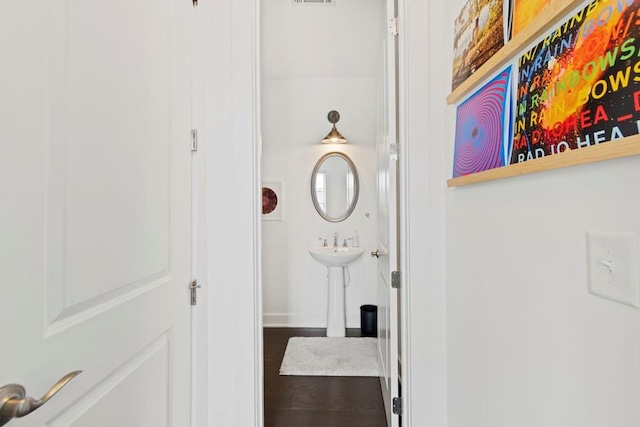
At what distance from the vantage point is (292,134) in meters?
3.34

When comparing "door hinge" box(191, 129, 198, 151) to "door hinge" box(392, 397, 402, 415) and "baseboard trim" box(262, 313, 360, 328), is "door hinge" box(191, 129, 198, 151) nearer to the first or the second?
"door hinge" box(392, 397, 402, 415)

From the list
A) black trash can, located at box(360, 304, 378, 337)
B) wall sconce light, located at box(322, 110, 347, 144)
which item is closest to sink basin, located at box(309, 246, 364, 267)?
black trash can, located at box(360, 304, 378, 337)

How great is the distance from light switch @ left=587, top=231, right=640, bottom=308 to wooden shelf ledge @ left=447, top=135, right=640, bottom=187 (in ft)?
0.47

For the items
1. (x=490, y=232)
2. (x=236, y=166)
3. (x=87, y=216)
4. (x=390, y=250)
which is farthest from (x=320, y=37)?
(x=87, y=216)

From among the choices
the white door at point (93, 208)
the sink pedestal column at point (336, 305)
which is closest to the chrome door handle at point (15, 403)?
the white door at point (93, 208)

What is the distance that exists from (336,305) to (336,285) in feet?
0.65

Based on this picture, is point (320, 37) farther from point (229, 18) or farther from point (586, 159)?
point (586, 159)

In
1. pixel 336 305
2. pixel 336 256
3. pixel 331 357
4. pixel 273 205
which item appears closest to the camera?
pixel 331 357

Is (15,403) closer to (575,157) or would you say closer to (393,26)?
(575,157)

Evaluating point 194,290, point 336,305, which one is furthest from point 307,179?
point 194,290

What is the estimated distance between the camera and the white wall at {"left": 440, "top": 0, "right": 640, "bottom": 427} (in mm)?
559

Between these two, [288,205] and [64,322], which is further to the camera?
[288,205]

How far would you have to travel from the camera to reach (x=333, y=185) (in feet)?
11.0

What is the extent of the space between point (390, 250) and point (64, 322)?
49.1 inches
